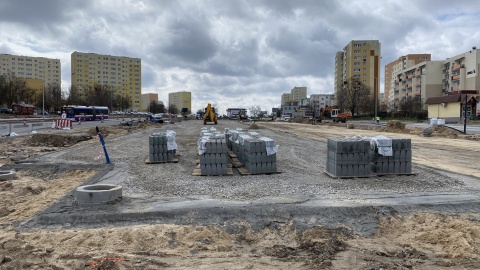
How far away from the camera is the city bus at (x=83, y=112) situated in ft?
189

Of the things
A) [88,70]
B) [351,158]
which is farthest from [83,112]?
[88,70]

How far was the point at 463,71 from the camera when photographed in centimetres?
8281

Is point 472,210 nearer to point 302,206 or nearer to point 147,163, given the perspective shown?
point 302,206

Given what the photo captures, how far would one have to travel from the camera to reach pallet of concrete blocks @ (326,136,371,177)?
10.7 meters

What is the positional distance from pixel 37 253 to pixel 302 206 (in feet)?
15.7

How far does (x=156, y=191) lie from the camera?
9102mm

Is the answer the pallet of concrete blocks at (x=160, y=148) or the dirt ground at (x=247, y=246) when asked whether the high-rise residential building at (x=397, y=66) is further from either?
the dirt ground at (x=247, y=246)

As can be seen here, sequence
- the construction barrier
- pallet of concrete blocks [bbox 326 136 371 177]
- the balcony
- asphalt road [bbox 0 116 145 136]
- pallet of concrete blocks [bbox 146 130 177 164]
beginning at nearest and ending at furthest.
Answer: pallet of concrete blocks [bbox 326 136 371 177]
pallet of concrete blocks [bbox 146 130 177 164]
asphalt road [bbox 0 116 145 136]
the construction barrier
the balcony

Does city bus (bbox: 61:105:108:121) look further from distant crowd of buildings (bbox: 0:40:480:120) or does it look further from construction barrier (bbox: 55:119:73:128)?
distant crowd of buildings (bbox: 0:40:480:120)

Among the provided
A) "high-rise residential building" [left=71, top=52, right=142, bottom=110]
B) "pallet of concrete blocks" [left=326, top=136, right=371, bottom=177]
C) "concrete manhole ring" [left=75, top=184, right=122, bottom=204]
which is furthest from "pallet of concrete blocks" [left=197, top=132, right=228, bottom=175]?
"high-rise residential building" [left=71, top=52, right=142, bottom=110]

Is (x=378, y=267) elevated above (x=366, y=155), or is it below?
below

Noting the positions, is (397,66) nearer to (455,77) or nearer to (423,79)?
(423,79)

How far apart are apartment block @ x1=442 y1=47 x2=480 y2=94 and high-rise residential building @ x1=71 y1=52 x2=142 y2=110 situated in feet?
385

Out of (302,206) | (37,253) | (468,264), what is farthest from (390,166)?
(37,253)
